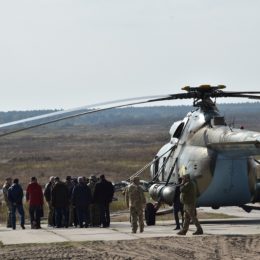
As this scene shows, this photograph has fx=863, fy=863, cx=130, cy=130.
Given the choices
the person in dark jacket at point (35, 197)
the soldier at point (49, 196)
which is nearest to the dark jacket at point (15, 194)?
the person in dark jacket at point (35, 197)

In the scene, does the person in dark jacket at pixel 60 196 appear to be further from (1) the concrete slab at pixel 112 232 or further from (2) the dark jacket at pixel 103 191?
(2) the dark jacket at pixel 103 191

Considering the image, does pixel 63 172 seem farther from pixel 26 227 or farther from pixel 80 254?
pixel 80 254

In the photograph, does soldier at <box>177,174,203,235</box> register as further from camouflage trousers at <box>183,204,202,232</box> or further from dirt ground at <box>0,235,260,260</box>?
dirt ground at <box>0,235,260,260</box>

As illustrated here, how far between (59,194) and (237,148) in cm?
519

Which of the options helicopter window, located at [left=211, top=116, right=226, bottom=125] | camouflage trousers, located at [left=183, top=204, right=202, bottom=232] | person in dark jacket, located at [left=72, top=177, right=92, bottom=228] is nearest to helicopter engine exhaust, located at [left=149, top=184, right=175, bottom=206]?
person in dark jacket, located at [left=72, top=177, right=92, bottom=228]

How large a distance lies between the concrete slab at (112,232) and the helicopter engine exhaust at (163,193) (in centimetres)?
74

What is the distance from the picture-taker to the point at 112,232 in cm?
2130

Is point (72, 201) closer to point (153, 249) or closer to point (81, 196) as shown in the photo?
point (81, 196)

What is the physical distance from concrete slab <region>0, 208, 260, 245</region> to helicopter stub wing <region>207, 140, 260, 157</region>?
1.87m

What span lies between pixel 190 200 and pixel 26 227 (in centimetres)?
692

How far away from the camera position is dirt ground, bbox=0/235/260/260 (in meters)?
16.4

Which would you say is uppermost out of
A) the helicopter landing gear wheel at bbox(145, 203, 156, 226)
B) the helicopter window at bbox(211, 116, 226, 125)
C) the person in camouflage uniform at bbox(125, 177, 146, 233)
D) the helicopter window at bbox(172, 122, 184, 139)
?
the helicopter window at bbox(211, 116, 226, 125)

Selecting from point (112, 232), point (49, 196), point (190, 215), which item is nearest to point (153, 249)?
point (190, 215)

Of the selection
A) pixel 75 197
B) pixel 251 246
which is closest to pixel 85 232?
pixel 75 197
